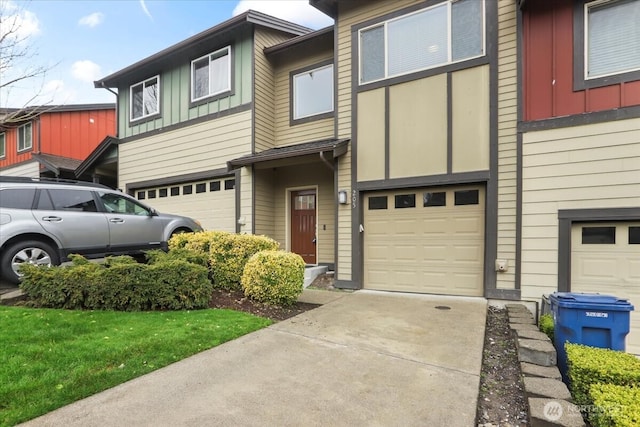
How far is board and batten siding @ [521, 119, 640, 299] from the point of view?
5.13 metres

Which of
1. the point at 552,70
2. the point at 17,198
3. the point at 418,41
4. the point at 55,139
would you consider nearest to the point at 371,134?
the point at 418,41

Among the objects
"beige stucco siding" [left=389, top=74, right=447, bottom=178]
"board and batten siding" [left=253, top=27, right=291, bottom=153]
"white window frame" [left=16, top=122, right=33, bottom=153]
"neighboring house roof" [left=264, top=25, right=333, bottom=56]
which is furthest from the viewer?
"white window frame" [left=16, top=122, right=33, bottom=153]

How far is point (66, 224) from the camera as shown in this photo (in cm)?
581

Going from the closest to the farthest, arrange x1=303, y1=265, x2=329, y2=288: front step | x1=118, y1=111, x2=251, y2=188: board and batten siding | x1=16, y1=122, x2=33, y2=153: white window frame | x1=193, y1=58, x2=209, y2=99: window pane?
x1=303, y1=265, x2=329, y2=288: front step < x1=118, y1=111, x2=251, y2=188: board and batten siding < x1=193, y1=58, x2=209, y2=99: window pane < x1=16, y1=122, x2=33, y2=153: white window frame

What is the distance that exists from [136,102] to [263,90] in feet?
16.1

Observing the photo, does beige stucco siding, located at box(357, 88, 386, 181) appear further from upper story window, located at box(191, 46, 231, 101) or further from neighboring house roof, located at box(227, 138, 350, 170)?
upper story window, located at box(191, 46, 231, 101)

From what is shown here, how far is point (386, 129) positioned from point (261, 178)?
139 inches

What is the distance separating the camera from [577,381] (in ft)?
8.99

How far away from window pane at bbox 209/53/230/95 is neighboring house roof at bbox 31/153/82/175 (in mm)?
7780

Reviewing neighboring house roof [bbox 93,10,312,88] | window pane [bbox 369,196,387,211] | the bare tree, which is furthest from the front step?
the bare tree

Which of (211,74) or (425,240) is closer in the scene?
(425,240)

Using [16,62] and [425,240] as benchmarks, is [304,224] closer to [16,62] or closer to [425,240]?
[425,240]

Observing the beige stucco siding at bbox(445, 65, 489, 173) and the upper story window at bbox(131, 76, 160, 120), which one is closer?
the beige stucco siding at bbox(445, 65, 489, 173)

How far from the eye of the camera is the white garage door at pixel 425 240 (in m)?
6.30
